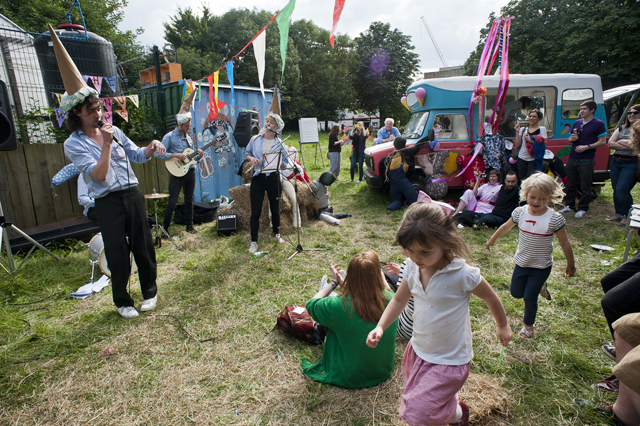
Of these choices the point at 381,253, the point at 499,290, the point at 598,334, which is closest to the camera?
the point at 598,334

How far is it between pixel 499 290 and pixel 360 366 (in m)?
2.33

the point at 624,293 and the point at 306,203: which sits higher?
the point at 624,293

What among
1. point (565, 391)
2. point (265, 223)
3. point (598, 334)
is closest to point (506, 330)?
point (565, 391)

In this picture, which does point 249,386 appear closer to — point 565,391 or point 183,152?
point 565,391

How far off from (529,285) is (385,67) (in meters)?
41.1

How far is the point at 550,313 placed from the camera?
3.28 m

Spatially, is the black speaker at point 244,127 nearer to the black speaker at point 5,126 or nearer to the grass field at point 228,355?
the grass field at point 228,355

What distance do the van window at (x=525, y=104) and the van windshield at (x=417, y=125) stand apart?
131 cm

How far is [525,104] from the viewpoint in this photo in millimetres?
7262

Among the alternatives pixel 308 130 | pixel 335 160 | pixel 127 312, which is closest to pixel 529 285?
pixel 127 312

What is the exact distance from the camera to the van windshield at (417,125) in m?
7.60

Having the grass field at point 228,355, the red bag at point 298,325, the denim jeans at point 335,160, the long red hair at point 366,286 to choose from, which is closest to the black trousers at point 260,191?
the grass field at point 228,355

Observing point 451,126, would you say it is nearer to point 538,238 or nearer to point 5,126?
point 538,238

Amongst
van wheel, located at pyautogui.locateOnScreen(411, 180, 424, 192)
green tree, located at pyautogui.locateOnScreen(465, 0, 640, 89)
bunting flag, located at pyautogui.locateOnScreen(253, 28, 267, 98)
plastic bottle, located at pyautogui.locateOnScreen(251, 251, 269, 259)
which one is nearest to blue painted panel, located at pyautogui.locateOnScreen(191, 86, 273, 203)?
bunting flag, located at pyautogui.locateOnScreen(253, 28, 267, 98)
